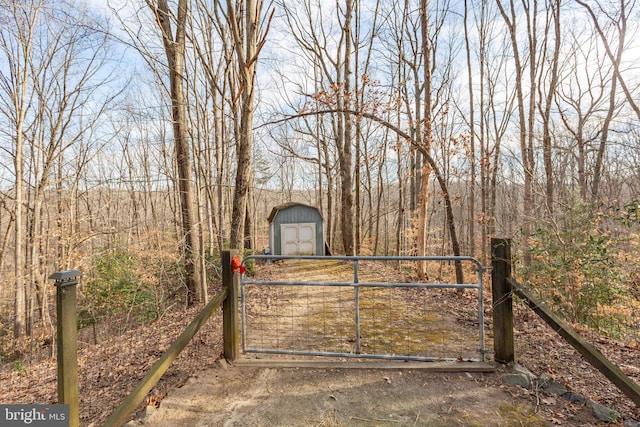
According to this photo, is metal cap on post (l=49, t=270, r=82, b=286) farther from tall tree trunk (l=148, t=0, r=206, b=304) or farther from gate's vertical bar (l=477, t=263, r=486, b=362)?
tall tree trunk (l=148, t=0, r=206, b=304)

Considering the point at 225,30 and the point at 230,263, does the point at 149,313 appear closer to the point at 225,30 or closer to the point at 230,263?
the point at 230,263

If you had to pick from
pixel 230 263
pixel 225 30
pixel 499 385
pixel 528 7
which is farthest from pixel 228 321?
pixel 528 7

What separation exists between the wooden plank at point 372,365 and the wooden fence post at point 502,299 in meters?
0.21

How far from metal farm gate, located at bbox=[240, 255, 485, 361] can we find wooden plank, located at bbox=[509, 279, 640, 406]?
0.40 meters

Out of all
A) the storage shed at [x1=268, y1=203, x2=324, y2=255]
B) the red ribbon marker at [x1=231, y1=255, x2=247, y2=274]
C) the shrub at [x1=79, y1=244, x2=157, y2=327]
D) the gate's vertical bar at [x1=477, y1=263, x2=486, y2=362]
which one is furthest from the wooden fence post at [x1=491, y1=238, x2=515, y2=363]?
the storage shed at [x1=268, y1=203, x2=324, y2=255]

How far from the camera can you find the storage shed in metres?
12.4

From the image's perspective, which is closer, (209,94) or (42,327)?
(42,327)

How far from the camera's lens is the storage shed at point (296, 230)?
12.4 m

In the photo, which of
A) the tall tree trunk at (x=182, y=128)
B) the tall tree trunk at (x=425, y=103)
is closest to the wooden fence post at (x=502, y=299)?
the tall tree trunk at (x=425, y=103)

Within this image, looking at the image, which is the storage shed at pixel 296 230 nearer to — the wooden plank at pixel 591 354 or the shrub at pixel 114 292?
the shrub at pixel 114 292

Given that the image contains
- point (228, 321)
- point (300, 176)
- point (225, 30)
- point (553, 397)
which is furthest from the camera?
point (300, 176)

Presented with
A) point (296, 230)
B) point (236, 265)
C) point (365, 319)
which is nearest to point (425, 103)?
point (365, 319)

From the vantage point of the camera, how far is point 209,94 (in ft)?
38.6

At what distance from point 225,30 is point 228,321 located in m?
6.85
